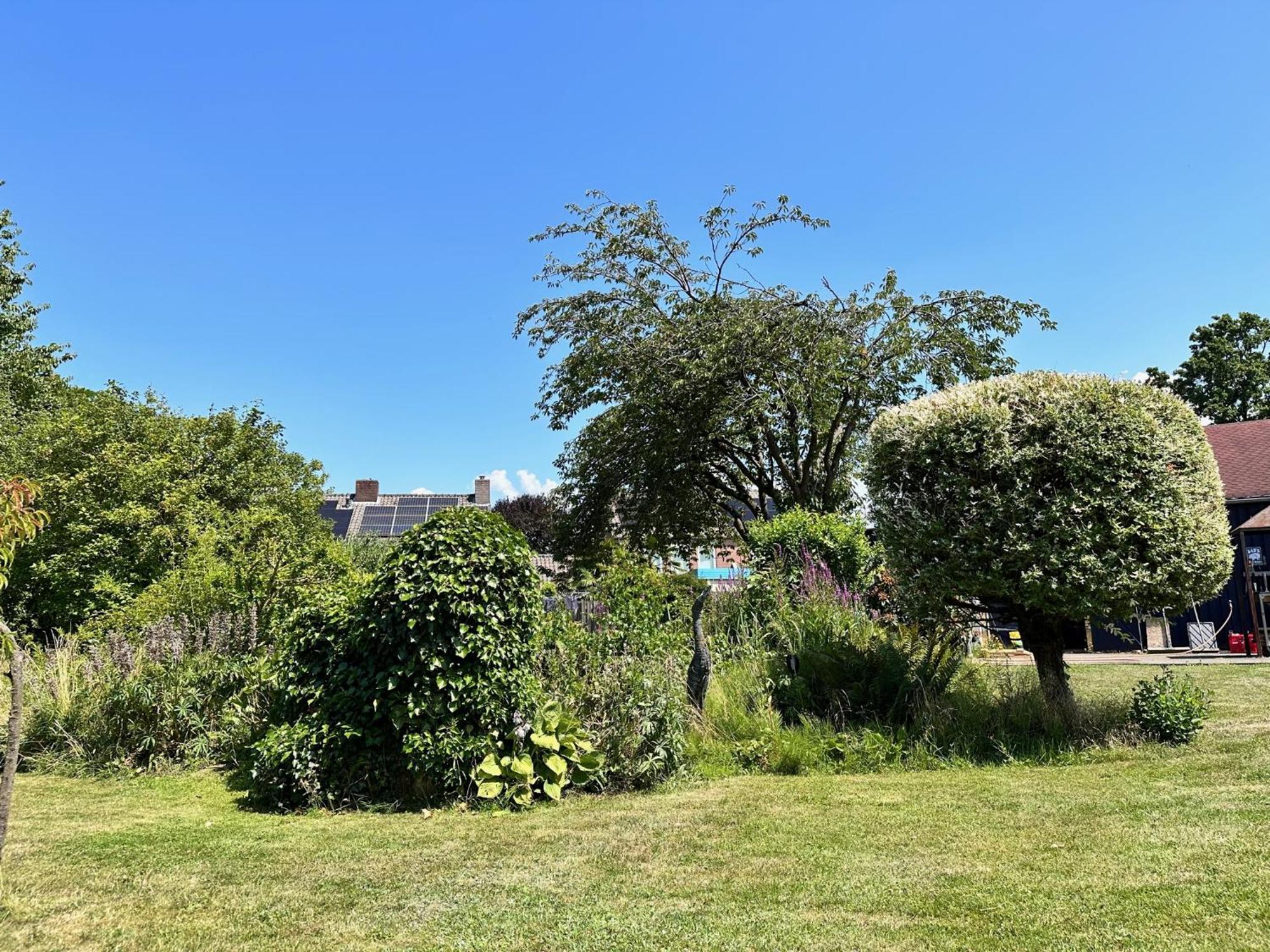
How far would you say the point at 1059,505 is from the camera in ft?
20.4

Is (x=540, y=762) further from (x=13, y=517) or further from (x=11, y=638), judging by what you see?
(x=13, y=517)

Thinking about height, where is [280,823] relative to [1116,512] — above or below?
below

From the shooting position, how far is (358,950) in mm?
2924

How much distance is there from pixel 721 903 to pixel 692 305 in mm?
12995

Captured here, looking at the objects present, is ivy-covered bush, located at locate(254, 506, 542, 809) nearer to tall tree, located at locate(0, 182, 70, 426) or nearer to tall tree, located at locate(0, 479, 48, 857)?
tall tree, located at locate(0, 479, 48, 857)

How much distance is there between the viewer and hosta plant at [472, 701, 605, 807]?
207 inches

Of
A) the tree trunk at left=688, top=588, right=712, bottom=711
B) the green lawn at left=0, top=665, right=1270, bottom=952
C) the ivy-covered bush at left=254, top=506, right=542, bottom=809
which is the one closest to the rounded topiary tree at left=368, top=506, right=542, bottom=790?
the ivy-covered bush at left=254, top=506, right=542, bottom=809

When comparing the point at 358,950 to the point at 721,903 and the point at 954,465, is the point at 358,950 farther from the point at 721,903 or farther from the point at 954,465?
the point at 954,465

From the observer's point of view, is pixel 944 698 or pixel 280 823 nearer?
pixel 280 823

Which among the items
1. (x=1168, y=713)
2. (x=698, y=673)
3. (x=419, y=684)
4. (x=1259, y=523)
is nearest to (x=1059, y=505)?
(x=1168, y=713)

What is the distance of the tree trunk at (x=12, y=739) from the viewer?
3.07 meters

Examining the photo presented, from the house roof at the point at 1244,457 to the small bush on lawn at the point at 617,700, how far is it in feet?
60.3

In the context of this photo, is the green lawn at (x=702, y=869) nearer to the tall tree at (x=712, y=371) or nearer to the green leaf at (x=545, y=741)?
the green leaf at (x=545, y=741)

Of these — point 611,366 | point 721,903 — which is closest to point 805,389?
point 611,366
